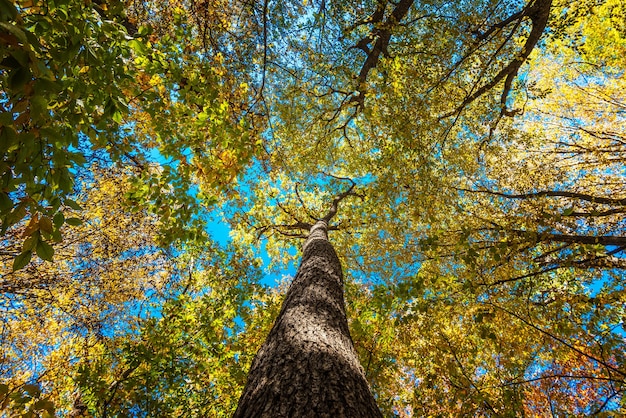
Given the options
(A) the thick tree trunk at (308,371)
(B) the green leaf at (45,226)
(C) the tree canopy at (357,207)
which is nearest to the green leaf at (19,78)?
(B) the green leaf at (45,226)

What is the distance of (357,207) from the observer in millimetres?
11219

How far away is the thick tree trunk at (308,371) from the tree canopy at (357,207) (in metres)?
1.38

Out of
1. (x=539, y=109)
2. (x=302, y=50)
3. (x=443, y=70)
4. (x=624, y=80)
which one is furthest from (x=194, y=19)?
(x=624, y=80)

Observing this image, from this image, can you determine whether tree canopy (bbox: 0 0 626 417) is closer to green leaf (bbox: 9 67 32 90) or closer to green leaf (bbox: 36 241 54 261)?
green leaf (bbox: 9 67 32 90)

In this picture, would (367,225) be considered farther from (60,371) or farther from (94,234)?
(60,371)

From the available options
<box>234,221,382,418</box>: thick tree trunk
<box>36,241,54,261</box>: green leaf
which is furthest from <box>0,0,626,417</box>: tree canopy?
<box>234,221,382,418</box>: thick tree trunk

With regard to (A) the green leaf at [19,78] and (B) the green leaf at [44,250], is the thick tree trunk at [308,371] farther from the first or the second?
(A) the green leaf at [19,78]

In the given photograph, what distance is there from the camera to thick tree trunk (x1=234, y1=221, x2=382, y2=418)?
1799 mm

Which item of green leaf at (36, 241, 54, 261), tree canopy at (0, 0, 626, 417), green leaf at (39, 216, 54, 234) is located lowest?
green leaf at (36, 241, 54, 261)

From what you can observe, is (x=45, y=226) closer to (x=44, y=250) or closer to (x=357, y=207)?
(x=44, y=250)

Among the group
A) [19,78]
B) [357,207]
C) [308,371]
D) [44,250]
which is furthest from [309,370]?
[357,207]

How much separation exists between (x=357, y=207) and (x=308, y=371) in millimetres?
9323

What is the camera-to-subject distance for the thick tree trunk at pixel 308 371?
5.90 feet

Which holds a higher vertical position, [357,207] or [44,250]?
[357,207]
